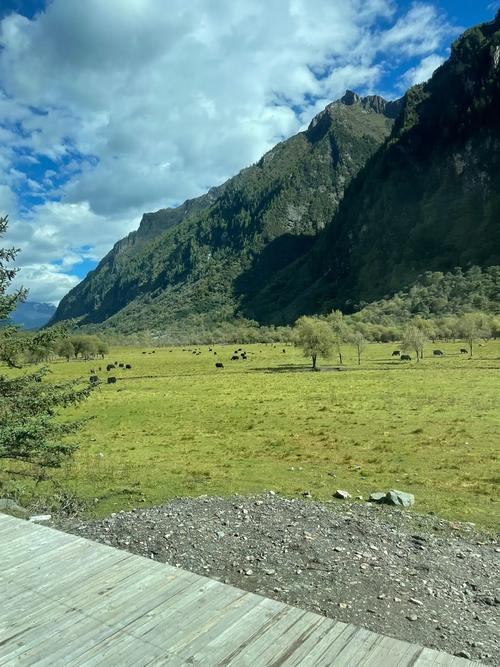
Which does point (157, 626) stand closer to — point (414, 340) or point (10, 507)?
point (10, 507)

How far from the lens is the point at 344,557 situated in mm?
10922

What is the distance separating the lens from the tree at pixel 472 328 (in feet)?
304

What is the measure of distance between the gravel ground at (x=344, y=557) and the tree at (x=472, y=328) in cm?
8438

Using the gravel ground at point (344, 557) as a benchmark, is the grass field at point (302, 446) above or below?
below

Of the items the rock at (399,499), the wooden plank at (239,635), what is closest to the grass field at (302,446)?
the rock at (399,499)

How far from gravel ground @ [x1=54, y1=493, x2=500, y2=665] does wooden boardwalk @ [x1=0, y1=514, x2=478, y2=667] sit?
3.64 meters

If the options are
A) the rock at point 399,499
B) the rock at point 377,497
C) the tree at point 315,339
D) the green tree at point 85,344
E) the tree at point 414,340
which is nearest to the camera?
the rock at point 399,499

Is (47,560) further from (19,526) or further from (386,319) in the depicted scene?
(386,319)

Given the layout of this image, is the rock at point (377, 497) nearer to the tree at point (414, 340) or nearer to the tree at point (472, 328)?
the tree at point (414, 340)

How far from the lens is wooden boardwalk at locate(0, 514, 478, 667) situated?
469 cm

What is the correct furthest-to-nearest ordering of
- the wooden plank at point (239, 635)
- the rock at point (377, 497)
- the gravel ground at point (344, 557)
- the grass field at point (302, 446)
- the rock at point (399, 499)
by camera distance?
the grass field at point (302, 446)
the rock at point (377, 497)
the rock at point (399, 499)
the gravel ground at point (344, 557)
the wooden plank at point (239, 635)

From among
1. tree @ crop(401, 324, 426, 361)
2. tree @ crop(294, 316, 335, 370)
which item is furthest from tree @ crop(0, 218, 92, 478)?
tree @ crop(401, 324, 426, 361)

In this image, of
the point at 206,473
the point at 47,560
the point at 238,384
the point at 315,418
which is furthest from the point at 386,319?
the point at 47,560

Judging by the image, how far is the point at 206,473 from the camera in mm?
19750
